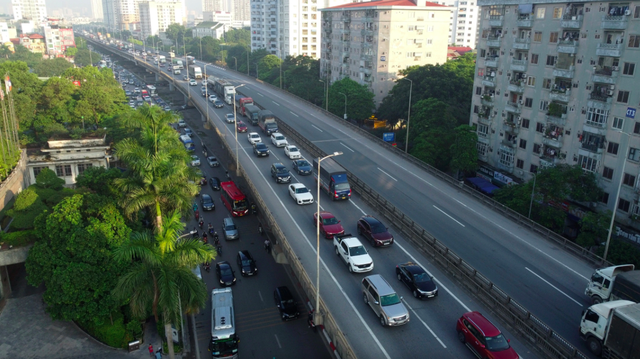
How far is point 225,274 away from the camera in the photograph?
4203 centimetres

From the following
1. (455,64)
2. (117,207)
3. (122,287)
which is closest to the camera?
(122,287)

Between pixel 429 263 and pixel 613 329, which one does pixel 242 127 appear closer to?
pixel 429 263

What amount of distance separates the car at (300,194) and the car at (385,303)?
17.8 metres

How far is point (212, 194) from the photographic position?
64.2 m

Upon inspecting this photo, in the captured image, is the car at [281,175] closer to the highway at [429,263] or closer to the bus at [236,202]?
the highway at [429,263]

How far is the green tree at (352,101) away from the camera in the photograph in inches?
3750

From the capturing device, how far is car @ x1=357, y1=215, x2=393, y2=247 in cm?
3809

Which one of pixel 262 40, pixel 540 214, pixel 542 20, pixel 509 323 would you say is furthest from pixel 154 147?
pixel 262 40

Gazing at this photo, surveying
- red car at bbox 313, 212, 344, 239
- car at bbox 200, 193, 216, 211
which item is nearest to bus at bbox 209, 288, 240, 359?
red car at bbox 313, 212, 344, 239

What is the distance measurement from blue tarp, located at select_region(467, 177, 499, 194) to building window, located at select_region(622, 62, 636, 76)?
66.0 feet

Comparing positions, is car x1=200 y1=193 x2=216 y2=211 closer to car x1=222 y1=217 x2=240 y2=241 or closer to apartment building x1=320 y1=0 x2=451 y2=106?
car x1=222 y1=217 x2=240 y2=241

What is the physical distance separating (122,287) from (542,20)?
57318 millimetres

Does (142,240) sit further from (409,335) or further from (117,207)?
(409,335)

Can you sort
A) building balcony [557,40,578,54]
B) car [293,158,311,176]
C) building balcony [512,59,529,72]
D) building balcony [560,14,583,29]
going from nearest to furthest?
1. building balcony [560,14,583,29]
2. building balcony [557,40,578,54]
3. car [293,158,311,176]
4. building balcony [512,59,529,72]
